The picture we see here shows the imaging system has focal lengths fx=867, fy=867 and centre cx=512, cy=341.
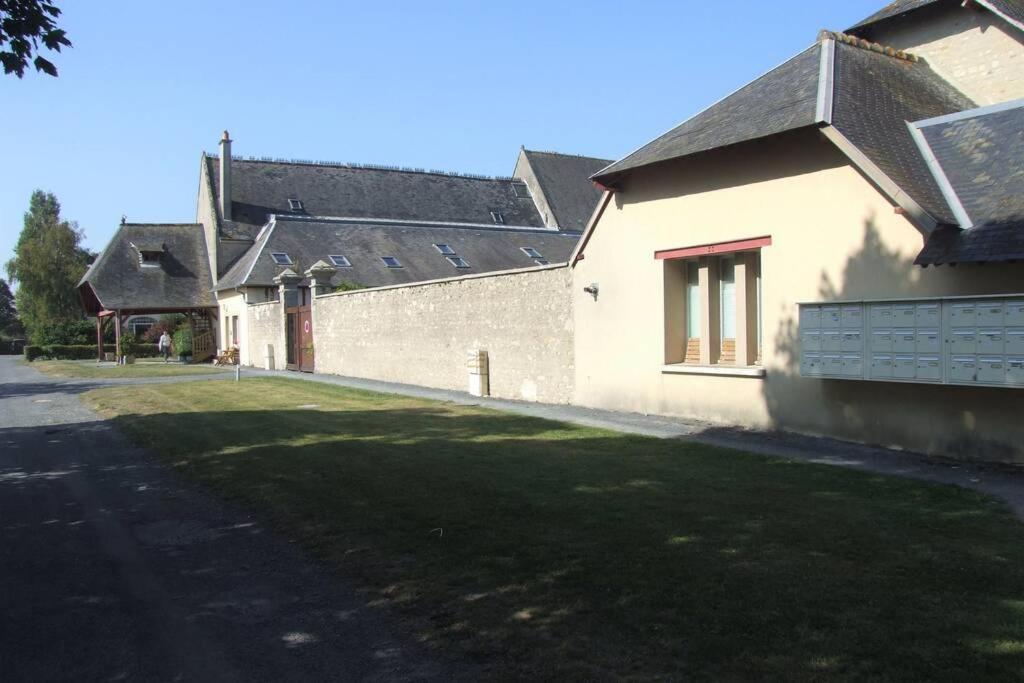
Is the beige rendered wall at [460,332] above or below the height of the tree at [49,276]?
below

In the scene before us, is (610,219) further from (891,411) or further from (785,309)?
(891,411)

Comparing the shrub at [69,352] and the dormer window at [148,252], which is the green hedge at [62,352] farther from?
the dormer window at [148,252]

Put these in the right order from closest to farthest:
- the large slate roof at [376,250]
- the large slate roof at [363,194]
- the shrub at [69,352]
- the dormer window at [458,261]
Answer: the large slate roof at [376,250]
the dormer window at [458,261]
the large slate roof at [363,194]
the shrub at [69,352]

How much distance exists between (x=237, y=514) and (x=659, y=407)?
26.5ft

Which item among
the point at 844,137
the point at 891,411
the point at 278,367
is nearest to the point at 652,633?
the point at 891,411

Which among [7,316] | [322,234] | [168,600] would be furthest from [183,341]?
[7,316]

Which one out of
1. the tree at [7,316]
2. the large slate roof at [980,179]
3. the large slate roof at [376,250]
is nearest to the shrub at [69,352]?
the large slate roof at [376,250]

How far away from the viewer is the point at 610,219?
1505cm

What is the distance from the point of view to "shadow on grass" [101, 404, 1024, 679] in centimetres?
439

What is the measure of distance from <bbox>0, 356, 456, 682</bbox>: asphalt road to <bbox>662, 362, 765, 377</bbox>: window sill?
298 inches

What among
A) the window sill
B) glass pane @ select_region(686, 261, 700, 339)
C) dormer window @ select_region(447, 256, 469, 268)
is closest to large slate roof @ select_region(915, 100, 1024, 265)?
the window sill

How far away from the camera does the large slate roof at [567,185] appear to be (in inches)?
2008

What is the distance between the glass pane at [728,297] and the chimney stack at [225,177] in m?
34.3

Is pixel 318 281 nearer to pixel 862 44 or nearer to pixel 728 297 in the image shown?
pixel 728 297
